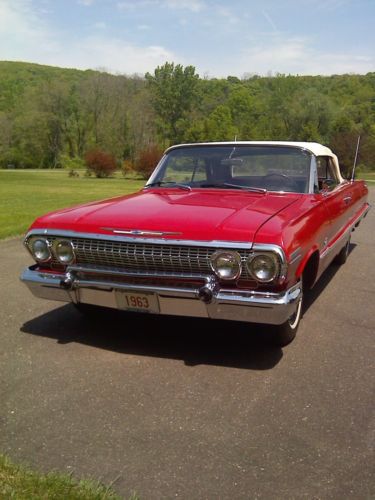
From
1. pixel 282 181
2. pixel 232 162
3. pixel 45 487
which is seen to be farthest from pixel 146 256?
pixel 232 162

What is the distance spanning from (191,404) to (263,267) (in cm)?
95

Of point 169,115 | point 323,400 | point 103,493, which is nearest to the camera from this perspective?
point 103,493

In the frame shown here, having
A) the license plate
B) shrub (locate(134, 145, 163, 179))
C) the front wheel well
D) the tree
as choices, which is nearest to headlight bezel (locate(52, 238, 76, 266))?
the license plate

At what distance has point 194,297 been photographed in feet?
10.7

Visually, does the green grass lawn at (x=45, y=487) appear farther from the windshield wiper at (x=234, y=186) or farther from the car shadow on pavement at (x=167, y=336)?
the windshield wiper at (x=234, y=186)

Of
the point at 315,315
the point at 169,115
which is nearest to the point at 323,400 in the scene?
the point at 315,315

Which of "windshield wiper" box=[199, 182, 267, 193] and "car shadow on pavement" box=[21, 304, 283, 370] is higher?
"windshield wiper" box=[199, 182, 267, 193]

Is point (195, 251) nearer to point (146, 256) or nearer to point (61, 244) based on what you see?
point (146, 256)

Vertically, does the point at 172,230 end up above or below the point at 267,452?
above

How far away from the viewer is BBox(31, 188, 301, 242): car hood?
3.29 metres

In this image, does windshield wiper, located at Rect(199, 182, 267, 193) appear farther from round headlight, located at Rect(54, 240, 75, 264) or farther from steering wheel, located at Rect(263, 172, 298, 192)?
round headlight, located at Rect(54, 240, 75, 264)

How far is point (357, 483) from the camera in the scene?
7.53 ft

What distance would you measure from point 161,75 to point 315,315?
280 feet

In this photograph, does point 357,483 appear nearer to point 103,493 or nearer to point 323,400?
point 323,400
